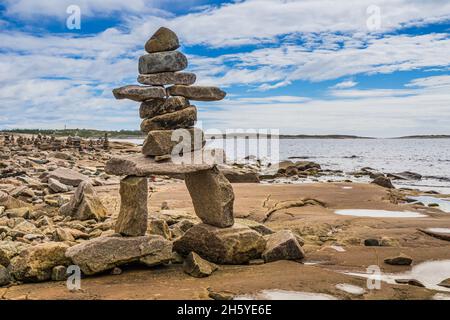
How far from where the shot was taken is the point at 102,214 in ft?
43.2

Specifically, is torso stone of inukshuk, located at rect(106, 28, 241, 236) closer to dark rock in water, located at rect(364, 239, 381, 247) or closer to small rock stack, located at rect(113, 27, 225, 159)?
small rock stack, located at rect(113, 27, 225, 159)

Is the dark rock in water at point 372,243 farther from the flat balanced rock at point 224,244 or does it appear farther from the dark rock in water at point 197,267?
the dark rock in water at point 197,267

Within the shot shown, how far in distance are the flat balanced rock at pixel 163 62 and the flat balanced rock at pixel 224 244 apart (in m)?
3.31

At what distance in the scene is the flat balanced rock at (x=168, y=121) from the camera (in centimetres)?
970

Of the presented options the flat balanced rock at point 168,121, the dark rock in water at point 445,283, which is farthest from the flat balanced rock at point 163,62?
the dark rock in water at point 445,283

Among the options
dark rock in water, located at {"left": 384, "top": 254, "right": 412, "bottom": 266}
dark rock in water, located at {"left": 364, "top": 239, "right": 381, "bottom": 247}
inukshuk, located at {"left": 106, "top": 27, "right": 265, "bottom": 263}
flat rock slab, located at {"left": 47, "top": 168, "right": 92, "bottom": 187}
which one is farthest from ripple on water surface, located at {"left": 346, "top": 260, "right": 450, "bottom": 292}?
flat rock slab, located at {"left": 47, "top": 168, "right": 92, "bottom": 187}

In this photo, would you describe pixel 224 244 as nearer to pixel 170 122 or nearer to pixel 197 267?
pixel 197 267

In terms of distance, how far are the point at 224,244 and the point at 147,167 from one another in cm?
212

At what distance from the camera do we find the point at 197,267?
8344mm

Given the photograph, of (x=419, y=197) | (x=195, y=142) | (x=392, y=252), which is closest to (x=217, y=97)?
(x=195, y=142)

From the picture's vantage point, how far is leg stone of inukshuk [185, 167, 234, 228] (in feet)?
31.4

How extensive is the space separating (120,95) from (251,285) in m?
4.57

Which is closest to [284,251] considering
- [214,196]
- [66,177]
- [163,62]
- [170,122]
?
[214,196]
